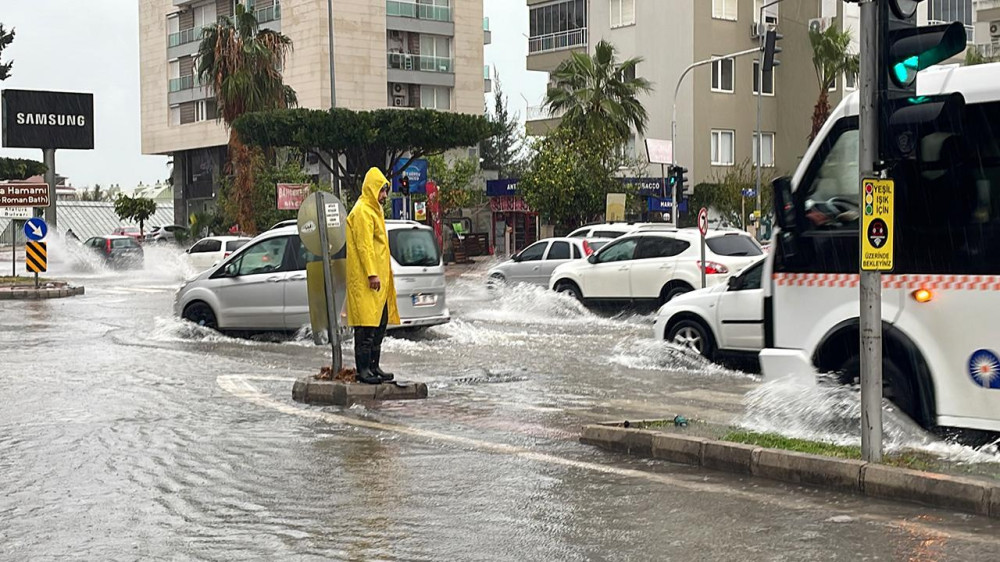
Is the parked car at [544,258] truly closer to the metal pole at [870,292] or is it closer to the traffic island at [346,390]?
the traffic island at [346,390]

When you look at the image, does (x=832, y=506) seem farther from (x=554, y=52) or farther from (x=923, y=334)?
(x=554, y=52)

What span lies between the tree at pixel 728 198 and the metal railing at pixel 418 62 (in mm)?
22279

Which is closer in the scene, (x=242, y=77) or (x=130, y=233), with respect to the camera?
(x=242, y=77)

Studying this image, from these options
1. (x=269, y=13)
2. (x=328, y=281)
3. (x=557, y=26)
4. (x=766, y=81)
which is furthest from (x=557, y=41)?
(x=328, y=281)

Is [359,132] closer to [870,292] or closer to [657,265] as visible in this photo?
[657,265]

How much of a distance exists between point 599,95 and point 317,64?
22.1m

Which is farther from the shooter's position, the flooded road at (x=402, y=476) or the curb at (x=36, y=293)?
the curb at (x=36, y=293)

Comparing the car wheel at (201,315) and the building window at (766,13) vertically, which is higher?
→ the building window at (766,13)

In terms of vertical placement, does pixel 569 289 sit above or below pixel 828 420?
above

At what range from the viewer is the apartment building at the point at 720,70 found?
179 feet

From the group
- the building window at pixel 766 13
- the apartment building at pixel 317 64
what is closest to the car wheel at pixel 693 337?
the building window at pixel 766 13

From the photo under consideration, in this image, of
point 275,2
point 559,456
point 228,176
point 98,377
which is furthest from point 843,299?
point 275,2

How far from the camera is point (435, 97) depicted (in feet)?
242

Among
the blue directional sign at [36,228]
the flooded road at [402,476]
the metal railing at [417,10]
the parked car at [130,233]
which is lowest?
the flooded road at [402,476]
